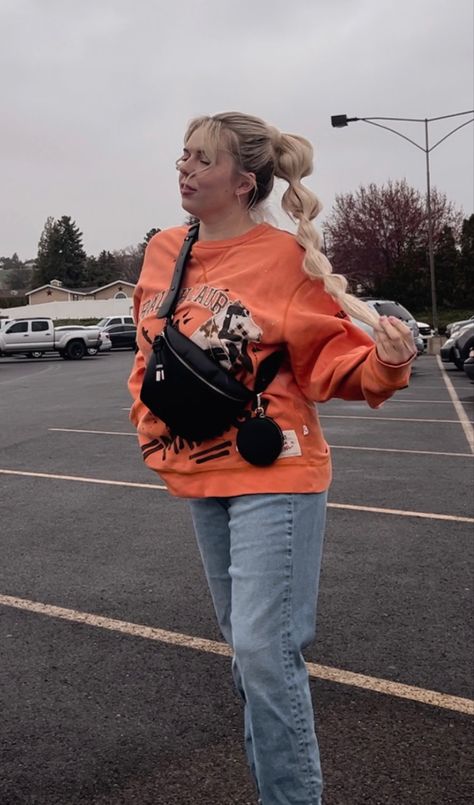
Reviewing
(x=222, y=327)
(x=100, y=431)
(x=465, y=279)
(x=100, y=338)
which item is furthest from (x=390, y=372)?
(x=465, y=279)

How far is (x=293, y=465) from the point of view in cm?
216

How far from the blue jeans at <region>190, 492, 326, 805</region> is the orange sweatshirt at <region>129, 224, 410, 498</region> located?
0.08 m

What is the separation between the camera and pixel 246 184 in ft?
7.79

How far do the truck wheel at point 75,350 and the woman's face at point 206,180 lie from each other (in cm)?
3250

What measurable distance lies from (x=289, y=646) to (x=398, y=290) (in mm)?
48296

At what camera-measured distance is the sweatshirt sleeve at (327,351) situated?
2.08 m

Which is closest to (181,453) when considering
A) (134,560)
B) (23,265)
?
(134,560)

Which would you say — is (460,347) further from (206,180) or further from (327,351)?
(327,351)

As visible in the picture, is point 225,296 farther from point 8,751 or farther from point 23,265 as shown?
point 23,265

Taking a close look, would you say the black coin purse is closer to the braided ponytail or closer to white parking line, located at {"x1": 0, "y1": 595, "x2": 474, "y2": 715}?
the braided ponytail

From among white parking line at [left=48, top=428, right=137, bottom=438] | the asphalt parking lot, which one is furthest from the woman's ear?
white parking line at [left=48, top=428, right=137, bottom=438]

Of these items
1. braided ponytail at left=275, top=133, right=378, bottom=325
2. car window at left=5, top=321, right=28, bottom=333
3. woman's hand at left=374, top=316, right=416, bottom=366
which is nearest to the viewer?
woman's hand at left=374, top=316, right=416, bottom=366

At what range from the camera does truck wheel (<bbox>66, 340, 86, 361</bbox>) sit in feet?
113

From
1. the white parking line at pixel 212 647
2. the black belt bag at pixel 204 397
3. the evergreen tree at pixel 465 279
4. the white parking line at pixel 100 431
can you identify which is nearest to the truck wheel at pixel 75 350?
the white parking line at pixel 100 431
